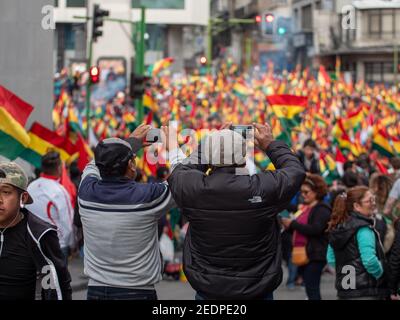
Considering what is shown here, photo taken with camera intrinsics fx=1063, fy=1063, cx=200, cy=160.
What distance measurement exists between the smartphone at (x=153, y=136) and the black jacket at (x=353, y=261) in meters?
2.21

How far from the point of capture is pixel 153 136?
6.17 m

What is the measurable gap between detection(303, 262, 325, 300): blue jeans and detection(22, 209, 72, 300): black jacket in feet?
17.5

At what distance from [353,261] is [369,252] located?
0.17 meters

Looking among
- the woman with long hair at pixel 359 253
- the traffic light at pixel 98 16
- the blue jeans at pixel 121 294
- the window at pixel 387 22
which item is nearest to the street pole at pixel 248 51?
the window at pixel 387 22

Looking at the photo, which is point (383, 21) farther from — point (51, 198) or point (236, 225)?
point (236, 225)

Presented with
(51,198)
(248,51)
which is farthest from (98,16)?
(248,51)

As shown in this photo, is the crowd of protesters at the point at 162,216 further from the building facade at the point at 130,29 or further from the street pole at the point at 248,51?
the street pole at the point at 248,51

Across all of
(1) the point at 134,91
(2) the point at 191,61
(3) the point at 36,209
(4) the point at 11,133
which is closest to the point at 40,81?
(4) the point at 11,133

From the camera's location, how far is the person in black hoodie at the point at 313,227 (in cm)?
1063

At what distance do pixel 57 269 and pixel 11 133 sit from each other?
18.7ft

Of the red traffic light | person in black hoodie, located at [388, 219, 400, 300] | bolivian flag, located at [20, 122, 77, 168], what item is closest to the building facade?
the red traffic light

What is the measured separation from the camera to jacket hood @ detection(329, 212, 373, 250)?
306 inches
